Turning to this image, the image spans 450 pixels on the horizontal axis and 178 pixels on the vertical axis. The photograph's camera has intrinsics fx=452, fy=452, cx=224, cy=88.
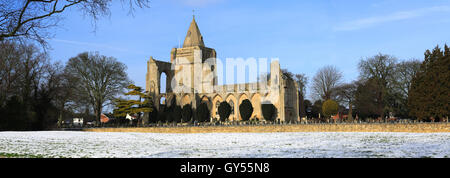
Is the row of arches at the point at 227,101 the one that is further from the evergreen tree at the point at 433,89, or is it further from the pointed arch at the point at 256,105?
the evergreen tree at the point at 433,89

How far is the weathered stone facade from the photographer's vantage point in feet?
Result: 192

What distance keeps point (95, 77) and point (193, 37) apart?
20890 mm

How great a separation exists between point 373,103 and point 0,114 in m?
41.8

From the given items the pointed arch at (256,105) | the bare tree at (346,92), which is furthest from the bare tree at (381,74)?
the pointed arch at (256,105)

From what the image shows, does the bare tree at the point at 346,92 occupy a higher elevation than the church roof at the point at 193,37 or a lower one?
lower

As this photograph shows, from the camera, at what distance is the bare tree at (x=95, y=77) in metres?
54.8

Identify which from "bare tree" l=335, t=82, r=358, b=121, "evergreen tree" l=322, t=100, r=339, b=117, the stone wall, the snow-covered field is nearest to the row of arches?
"evergreen tree" l=322, t=100, r=339, b=117

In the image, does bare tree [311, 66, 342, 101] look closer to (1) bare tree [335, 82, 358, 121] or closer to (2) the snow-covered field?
(1) bare tree [335, 82, 358, 121]

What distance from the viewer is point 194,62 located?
69.0 m

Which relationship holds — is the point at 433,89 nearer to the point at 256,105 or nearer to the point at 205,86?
the point at 256,105

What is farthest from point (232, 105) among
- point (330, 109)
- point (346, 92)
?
point (346, 92)
